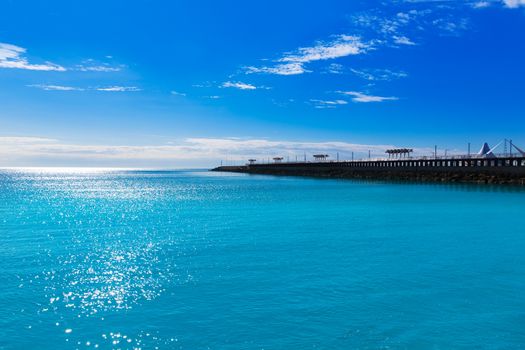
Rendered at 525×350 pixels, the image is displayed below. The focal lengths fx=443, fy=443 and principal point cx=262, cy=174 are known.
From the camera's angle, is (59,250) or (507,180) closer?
(59,250)

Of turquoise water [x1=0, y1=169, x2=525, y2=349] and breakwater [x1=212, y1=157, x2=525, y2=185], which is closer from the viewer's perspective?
turquoise water [x1=0, y1=169, x2=525, y2=349]

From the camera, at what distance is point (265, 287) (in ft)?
46.5

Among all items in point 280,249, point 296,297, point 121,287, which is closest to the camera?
point 296,297

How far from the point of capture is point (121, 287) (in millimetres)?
14367

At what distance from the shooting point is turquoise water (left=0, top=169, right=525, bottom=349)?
1034 cm

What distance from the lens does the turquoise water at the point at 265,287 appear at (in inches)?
407

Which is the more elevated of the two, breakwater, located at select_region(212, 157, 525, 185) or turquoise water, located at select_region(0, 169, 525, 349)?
breakwater, located at select_region(212, 157, 525, 185)

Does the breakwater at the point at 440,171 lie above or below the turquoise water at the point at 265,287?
above

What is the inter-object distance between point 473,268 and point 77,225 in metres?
25.5

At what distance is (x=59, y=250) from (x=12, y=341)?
1173 cm

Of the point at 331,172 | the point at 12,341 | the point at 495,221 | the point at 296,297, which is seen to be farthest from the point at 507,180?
the point at 12,341

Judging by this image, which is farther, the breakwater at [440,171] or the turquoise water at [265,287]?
the breakwater at [440,171]

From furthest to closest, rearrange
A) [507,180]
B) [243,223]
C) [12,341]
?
[507,180], [243,223], [12,341]

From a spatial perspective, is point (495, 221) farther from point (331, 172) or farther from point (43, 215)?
point (331, 172)
